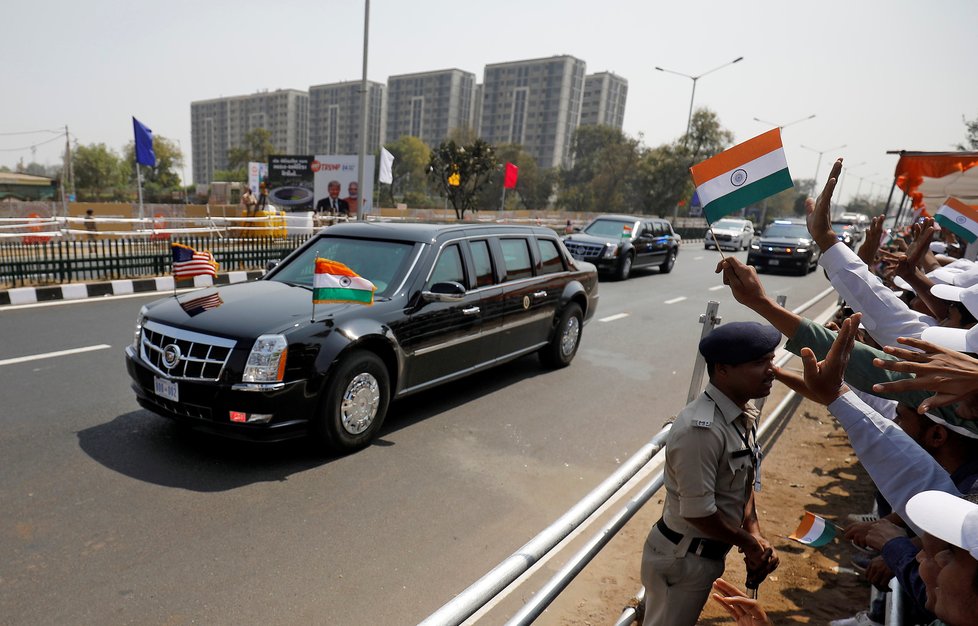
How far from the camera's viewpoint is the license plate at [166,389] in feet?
14.8

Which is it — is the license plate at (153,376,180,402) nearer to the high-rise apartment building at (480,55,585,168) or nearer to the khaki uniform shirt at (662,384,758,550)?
the khaki uniform shirt at (662,384,758,550)

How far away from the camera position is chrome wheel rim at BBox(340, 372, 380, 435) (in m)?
4.84

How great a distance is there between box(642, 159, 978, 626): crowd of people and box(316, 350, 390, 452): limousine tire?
2.86 m

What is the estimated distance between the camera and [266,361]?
4.42 meters

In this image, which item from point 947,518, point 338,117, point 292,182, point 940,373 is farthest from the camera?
point 338,117

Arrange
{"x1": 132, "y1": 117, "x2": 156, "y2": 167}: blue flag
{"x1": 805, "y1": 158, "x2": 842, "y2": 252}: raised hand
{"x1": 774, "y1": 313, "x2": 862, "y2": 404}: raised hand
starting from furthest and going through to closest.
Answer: {"x1": 132, "y1": 117, "x2": 156, "y2": 167}: blue flag
{"x1": 805, "y1": 158, "x2": 842, "y2": 252}: raised hand
{"x1": 774, "y1": 313, "x2": 862, "y2": 404}: raised hand

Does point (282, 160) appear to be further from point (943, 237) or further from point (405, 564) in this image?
point (405, 564)

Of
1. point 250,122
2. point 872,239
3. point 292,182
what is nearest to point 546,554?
point 872,239

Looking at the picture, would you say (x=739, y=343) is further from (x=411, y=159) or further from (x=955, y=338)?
(x=411, y=159)

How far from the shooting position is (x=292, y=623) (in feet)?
9.91

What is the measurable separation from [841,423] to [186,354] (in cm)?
421

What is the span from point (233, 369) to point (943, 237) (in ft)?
50.0

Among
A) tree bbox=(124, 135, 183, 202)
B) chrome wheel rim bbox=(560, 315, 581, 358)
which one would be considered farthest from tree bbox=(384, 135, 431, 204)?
chrome wheel rim bbox=(560, 315, 581, 358)

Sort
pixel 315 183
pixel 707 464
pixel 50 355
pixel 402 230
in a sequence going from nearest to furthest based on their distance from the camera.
→ pixel 707 464 → pixel 402 230 → pixel 50 355 → pixel 315 183
